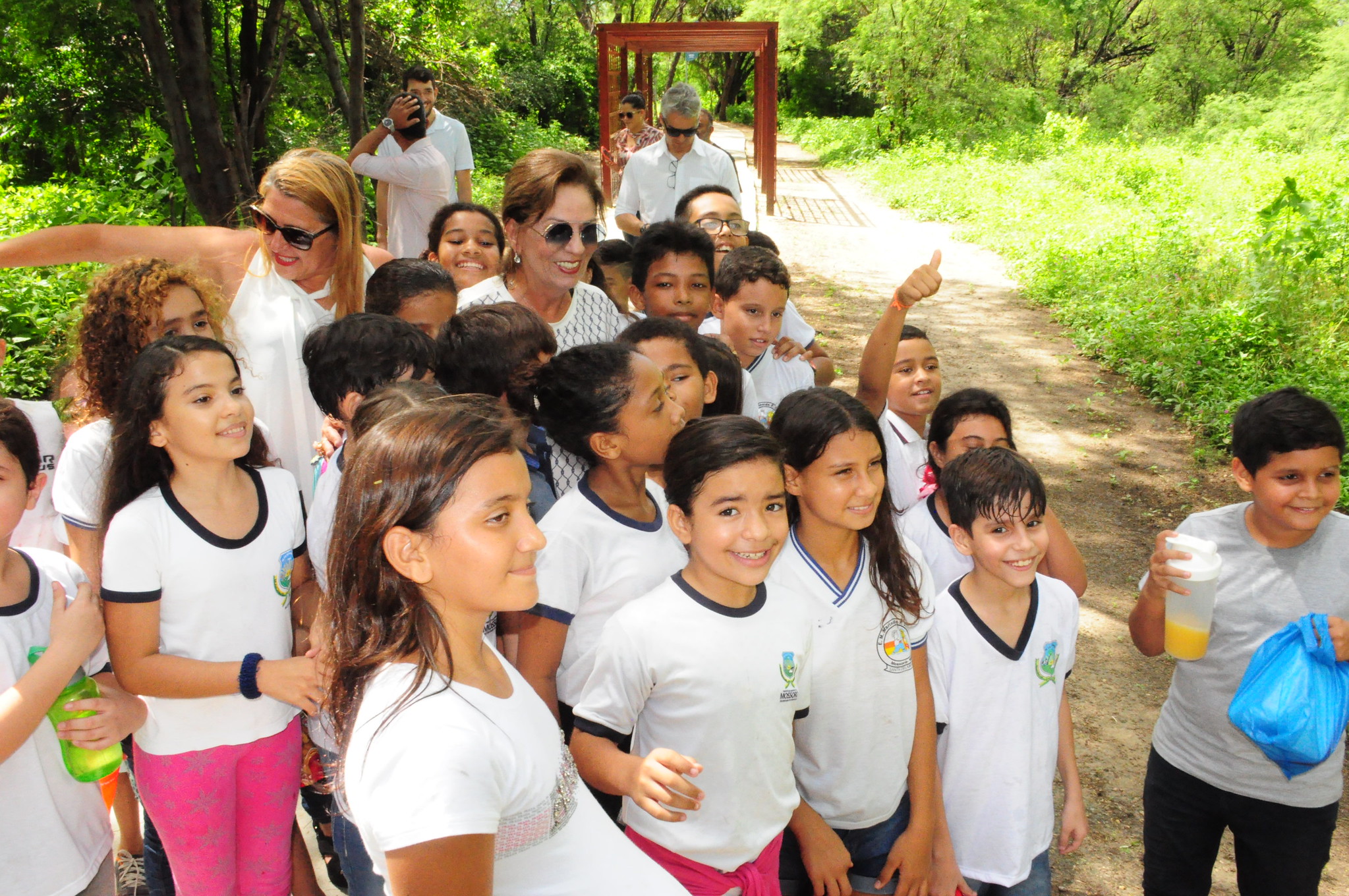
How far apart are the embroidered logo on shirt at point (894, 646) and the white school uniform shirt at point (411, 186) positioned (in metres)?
3.88

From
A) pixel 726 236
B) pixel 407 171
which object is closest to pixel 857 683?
pixel 726 236

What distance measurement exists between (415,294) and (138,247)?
29.7 inches

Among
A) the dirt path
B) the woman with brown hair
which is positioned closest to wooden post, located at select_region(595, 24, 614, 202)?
the dirt path

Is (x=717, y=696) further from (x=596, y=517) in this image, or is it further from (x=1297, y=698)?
(x=1297, y=698)

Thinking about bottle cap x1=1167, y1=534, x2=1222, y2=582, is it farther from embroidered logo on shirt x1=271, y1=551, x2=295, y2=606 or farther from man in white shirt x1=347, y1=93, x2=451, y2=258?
man in white shirt x1=347, y1=93, x2=451, y2=258

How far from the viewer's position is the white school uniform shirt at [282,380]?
270 cm

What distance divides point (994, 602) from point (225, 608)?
1.70 metres

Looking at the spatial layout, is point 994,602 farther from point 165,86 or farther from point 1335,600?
point 165,86

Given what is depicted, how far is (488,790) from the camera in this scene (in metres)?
1.25

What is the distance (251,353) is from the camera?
8.91ft

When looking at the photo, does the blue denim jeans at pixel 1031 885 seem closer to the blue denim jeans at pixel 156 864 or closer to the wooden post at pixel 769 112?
the blue denim jeans at pixel 156 864

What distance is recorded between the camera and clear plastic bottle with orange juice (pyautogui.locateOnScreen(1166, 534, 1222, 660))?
2.17 meters

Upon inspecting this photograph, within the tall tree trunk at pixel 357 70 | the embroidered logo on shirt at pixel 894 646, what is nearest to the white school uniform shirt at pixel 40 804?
the embroidered logo on shirt at pixel 894 646

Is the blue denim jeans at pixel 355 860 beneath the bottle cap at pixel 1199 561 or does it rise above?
beneath
